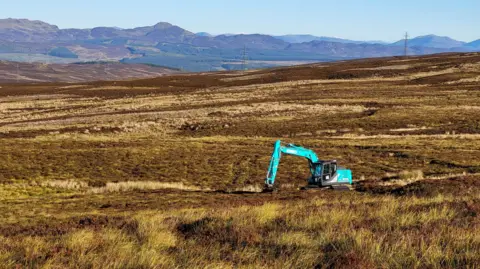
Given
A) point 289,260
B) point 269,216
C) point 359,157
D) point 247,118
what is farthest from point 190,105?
point 289,260

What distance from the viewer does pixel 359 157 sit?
40156mm

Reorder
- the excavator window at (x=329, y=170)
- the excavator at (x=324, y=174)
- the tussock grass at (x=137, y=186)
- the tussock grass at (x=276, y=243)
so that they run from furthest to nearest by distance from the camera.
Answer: the tussock grass at (x=137, y=186), the excavator window at (x=329, y=170), the excavator at (x=324, y=174), the tussock grass at (x=276, y=243)

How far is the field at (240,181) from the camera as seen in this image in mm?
9414

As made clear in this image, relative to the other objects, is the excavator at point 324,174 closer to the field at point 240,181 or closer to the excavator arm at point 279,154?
the excavator arm at point 279,154

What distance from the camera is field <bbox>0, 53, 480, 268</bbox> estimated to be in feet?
30.9

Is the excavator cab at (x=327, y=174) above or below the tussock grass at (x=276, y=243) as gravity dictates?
below

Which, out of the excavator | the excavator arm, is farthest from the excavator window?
the excavator arm

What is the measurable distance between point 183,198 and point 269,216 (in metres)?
12.8

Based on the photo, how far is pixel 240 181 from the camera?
33.2 meters

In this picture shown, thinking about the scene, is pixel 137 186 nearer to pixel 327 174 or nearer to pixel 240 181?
pixel 240 181

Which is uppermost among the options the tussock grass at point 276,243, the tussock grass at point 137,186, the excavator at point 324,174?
the tussock grass at point 276,243

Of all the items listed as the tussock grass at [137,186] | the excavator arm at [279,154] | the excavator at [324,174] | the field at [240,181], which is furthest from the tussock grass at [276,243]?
the tussock grass at [137,186]

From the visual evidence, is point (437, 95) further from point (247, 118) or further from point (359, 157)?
point (359, 157)

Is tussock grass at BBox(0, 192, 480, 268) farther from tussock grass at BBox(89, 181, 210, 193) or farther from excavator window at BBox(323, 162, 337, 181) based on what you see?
tussock grass at BBox(89, 181, 210, 193)
